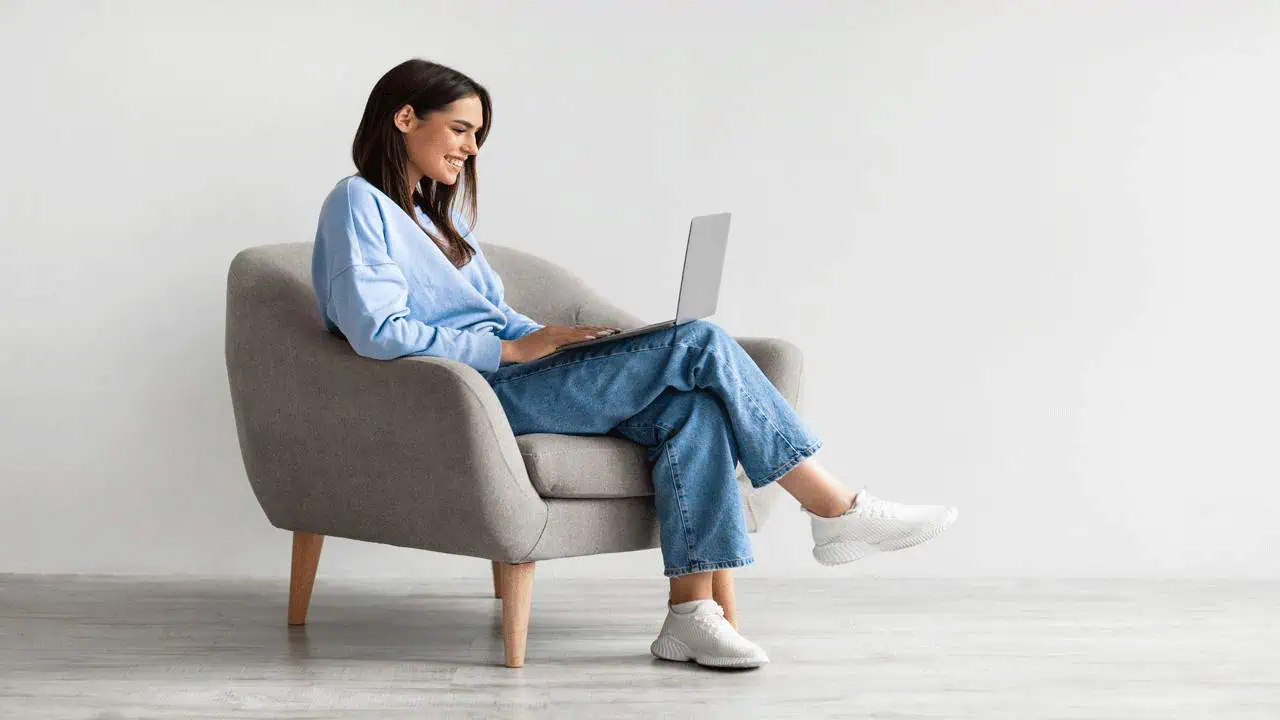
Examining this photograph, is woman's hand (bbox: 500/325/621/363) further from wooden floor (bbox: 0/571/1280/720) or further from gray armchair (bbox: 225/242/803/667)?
wooden floor (bbox: 0/571/1280/720)

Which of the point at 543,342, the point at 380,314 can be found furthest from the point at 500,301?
the point at 380,314

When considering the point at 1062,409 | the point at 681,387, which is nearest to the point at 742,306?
the point at 1062,409

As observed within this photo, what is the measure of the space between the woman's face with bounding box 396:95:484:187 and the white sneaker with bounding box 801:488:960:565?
3.00ft

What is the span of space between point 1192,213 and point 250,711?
2411 mm

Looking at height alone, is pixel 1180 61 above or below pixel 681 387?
above

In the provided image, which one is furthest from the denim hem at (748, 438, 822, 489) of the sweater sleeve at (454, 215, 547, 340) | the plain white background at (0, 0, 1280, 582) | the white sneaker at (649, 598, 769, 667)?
the plain white background at (0, 0, 1280, 582)

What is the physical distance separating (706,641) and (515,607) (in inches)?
12.3

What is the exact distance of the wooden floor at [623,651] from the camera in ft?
6.37

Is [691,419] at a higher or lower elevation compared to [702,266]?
lower

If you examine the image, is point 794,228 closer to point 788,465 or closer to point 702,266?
point 702,266

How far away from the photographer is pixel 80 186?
3039mm

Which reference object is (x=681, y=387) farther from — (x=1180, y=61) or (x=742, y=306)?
(x=1180, y=61)

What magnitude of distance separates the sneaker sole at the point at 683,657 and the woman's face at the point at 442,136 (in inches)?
35.4

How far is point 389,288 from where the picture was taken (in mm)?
2174
